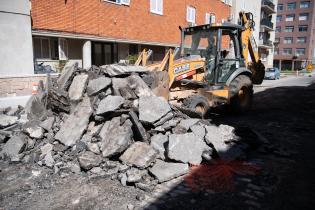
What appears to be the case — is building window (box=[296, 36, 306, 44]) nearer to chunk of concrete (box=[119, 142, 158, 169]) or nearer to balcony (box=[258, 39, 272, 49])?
balcony (box=[258, 39, 272, 49])

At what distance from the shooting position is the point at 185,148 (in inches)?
219

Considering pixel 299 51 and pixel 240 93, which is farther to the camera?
pixel 299 51

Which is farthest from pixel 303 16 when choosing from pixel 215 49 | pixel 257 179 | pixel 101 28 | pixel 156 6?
pixel 257 179

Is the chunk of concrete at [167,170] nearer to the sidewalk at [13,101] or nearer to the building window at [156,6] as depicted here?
the sidewalk at [13,101]

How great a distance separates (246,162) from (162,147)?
1.82 meters

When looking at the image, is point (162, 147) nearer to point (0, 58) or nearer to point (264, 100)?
point (0, 58)

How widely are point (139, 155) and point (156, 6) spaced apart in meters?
14.8

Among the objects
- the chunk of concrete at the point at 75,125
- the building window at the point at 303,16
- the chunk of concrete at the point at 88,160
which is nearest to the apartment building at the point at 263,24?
the building window at the point at 303,16

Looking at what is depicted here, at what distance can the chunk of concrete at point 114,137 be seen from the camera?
5516 millimetres

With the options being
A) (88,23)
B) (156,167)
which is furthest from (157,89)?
(88,23)

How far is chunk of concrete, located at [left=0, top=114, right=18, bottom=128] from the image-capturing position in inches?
264

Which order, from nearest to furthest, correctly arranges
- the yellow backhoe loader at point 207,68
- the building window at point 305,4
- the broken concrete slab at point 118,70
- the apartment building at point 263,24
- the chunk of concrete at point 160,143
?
1. the chunk of concrete at point 160,143
2. the broken concrete slab at point 118,70
3. the yellow backhoe loader at point 207,68
4. the apartment building at point 263,24
5. the building window at point 305,4

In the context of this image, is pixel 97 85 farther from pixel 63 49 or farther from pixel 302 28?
pixel 302 28

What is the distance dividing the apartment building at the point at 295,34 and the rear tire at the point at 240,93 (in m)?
61.7
